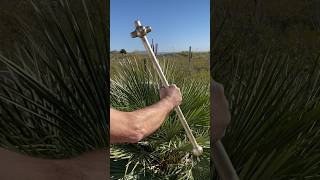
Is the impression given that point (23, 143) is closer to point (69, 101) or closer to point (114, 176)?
point (69, 101)

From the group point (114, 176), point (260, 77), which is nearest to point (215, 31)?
point (260, 77)

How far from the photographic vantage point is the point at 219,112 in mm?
553

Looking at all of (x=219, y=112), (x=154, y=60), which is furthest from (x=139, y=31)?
(x=219, y=112)

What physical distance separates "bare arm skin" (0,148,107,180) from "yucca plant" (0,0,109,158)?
0.02 m

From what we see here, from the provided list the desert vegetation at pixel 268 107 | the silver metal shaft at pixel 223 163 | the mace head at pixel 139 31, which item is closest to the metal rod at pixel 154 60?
the mace head at pixel 139 31

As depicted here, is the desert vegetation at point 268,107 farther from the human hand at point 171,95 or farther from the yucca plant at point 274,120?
the human hand at point 171,95

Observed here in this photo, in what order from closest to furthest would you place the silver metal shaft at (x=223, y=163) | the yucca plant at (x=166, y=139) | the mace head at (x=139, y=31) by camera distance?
the silver metal shaft at (x=223, y=163) → the mace head at (x=139, y=31) → the yucca plant at (x=166, y=139)

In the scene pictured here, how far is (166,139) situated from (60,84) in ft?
1.04

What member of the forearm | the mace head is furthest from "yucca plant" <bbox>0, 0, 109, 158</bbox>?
the mace head

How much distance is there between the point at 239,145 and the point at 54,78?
0.82 feet

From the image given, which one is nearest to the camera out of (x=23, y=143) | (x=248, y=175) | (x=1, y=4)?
(x=248, y=175)

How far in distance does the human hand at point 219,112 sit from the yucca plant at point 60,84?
15cm

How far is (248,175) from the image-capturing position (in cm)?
46

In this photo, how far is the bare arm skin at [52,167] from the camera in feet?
1.68
